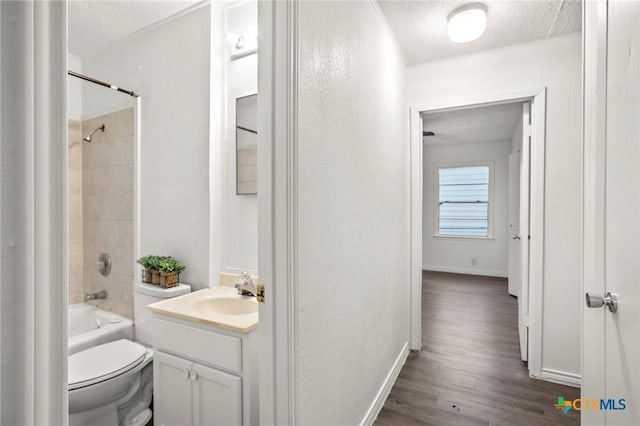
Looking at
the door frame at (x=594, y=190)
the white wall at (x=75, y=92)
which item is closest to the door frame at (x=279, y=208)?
the door frame at (x=594, y=190)

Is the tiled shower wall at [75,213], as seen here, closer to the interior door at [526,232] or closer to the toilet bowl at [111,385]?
the toilet bowl at [111,385]

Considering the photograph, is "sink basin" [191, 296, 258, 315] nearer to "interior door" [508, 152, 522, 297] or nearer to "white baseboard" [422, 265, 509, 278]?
"interior door" [508, 152, 522, 297]

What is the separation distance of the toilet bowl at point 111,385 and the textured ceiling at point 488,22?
2.58 meters

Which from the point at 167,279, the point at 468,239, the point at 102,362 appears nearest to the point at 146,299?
the point at 167,279

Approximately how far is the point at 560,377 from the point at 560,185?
1407 millimetres

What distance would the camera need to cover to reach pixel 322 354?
1.30m

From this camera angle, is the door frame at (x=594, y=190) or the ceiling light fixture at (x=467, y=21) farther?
the ceiling light fixture at (x=467, y=21)

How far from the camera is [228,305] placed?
1831 mm

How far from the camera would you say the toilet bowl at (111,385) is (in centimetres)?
161

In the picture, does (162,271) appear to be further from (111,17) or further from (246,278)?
(111,17)

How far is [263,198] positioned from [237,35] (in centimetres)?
154

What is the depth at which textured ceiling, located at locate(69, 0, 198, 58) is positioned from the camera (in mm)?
2082

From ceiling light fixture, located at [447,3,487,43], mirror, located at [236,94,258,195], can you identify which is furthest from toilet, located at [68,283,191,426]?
ceiling light fixture, located at [447,3,487,43]

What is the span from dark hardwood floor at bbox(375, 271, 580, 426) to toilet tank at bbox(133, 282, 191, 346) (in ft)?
4.84
